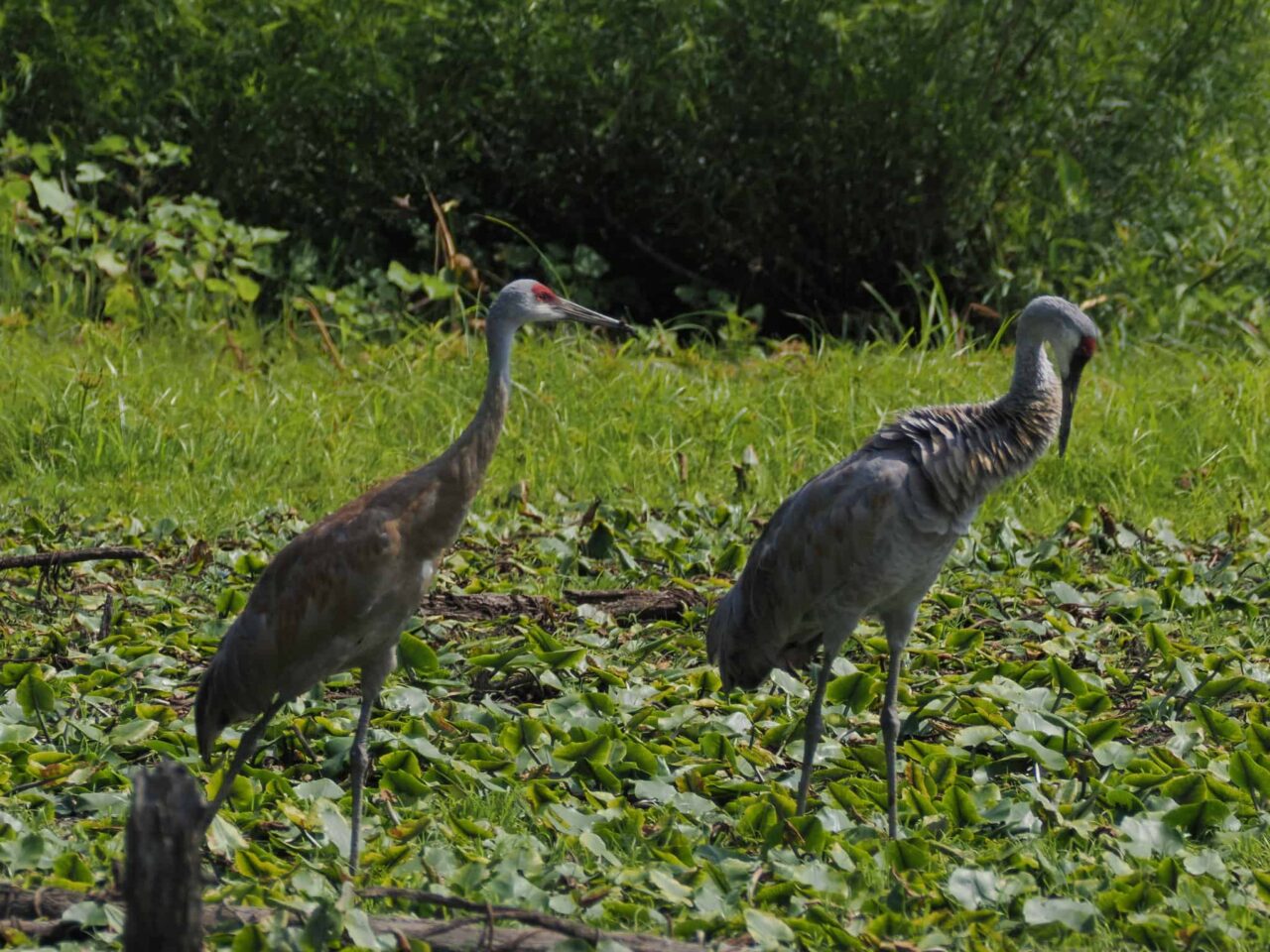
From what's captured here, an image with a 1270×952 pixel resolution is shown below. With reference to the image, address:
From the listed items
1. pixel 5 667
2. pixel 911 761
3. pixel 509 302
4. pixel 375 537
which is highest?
pixel 509 302

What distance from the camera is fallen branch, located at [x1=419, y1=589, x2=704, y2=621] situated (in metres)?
6.09

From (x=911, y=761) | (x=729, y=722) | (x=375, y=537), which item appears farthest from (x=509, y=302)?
(x=911, y=761)

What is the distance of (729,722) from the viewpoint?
5020mm

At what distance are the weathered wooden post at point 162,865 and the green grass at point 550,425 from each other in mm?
4249

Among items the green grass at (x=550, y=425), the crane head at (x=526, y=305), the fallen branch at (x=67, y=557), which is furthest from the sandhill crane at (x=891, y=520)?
the green grass at (x=550, y=425)

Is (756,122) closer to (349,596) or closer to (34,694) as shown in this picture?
(34,694)

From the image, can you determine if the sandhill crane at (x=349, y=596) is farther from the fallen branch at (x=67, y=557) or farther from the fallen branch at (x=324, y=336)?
the fallen branch at (x=324, y=336)

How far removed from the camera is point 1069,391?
4941 mm

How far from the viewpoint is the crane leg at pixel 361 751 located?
404 centimetres

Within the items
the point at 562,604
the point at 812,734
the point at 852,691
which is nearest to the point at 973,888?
the point at 812,734

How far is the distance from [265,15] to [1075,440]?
540cm

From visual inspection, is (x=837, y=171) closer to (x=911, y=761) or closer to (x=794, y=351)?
A: (x=794, y=351)

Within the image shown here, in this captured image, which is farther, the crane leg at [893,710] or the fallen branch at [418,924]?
the crane leg at [893,710]

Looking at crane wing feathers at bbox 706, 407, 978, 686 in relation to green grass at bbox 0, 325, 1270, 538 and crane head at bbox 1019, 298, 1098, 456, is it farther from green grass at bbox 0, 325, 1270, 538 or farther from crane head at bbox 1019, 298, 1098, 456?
green grass at bbox 0, 325, 1270, 538
